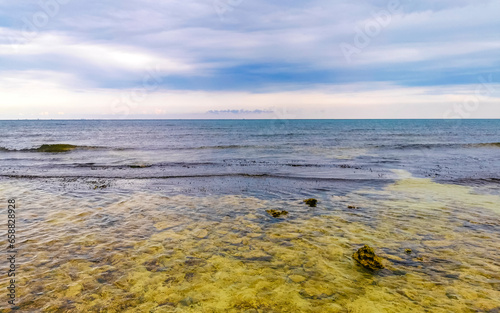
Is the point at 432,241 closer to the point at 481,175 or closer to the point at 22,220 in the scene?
the point at 22,220

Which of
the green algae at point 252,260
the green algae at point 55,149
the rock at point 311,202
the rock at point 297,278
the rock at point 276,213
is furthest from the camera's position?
the green algae at point 55,149

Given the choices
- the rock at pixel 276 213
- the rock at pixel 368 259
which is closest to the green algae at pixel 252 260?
the rock at pixel 368 259

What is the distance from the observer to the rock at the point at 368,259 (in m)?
7.19

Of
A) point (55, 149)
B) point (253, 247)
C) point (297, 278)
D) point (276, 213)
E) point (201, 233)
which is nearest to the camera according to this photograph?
point (297, 278)

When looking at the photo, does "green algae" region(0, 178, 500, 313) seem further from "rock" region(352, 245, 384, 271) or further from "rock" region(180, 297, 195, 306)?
"rock" region(352, 245, 384, 271)

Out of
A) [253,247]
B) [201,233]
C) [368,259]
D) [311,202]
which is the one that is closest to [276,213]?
[311,202]

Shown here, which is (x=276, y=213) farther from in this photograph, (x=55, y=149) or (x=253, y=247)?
(x=55, y=149)

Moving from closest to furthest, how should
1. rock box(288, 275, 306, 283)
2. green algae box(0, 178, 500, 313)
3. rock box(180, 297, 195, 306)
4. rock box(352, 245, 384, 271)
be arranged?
Result: rock box(180, 297, 195, 306)
green algae box(0, 178, 500, 313)
rock box(288, 275, 306, 283)
rock box(352, 245, 384, 271)

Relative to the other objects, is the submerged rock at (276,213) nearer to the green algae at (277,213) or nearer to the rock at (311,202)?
the green algae at (277,213)

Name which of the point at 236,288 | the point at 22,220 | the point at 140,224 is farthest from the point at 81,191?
the point at 236,288

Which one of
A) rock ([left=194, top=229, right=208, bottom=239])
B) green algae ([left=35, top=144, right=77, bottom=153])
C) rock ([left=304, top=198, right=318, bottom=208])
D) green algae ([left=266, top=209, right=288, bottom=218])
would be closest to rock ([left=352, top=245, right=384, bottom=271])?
green algae ([left=266, top=209, right=288, bottom=218])

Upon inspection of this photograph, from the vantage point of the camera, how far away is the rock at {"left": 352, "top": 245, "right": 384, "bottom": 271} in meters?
→ 7.19

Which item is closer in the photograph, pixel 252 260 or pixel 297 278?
pixel 297 278

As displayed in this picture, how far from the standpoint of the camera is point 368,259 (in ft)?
24.2
